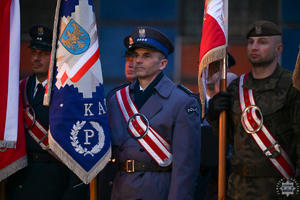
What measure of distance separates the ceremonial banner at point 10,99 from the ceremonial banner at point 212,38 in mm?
1518

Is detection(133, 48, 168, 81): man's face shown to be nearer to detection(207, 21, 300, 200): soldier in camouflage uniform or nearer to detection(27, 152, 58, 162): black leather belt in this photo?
detection(207, 21, 300, 200): soldier in camouflage uniform

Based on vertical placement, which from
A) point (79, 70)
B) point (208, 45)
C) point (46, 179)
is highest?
point (208, 45)

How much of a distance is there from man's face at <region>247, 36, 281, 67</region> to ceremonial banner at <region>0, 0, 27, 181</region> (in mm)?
1934

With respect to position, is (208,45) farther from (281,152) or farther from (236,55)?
(236,55)

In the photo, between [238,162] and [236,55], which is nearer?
[238,162]

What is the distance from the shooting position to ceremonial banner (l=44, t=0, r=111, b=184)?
129 inches

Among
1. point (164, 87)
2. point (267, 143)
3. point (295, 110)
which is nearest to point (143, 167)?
point (164, 87)

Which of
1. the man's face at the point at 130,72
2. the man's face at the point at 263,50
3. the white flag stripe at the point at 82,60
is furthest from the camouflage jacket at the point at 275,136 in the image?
the man's face at the point at 130,72

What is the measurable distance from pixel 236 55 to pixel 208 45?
93.2 inches

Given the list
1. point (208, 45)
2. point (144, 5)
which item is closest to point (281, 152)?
point (208, 45)

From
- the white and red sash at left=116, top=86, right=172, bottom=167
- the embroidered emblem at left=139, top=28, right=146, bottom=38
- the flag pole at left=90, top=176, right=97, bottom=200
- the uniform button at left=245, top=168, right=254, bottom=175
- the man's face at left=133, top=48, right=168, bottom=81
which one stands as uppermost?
the embroidered emblem at left=139, top=28, right=146, bottom=38

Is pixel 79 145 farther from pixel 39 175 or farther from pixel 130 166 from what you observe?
pixel 39 175

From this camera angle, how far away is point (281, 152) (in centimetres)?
344

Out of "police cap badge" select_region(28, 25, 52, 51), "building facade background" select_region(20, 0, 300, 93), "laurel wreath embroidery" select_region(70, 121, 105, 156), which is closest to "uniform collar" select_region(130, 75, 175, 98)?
"laurel wreath embroidery" select_region(70, 121, 105, 156)
